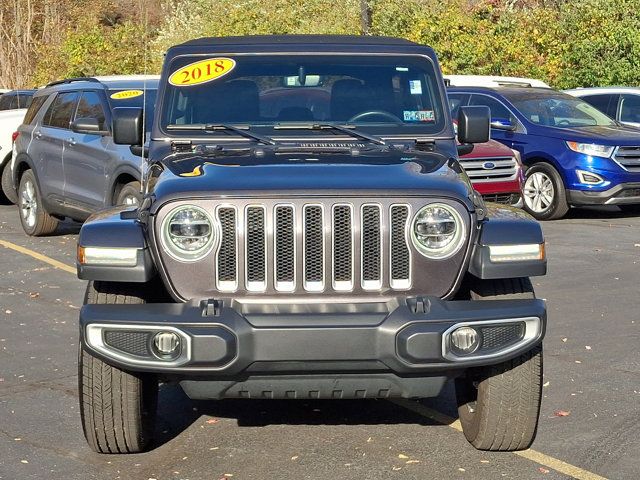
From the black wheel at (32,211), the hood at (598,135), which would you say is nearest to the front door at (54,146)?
the black wheel at (32,211)

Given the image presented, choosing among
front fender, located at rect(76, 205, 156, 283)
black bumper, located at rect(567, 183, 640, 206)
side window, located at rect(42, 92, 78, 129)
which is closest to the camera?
front fender, located at rect(76, 205, 156, 283)

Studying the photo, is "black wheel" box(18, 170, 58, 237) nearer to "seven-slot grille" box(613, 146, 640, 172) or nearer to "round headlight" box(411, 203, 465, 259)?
"seven-slot grille" box(613, 146, 640, 172)

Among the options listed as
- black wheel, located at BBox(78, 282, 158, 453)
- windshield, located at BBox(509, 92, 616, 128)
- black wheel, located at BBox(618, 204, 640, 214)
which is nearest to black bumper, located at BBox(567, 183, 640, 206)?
windshield, located at BBox(509, 92, 616, 128)

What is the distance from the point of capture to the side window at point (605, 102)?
18.4m

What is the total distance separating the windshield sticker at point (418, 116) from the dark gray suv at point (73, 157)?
501 cm

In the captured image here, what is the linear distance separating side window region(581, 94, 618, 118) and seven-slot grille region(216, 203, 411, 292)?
1355cm

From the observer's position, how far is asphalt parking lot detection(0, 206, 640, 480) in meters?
5.73

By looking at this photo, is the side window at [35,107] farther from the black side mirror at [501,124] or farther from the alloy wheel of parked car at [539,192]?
the alloy wheel of parked car at [539,192]

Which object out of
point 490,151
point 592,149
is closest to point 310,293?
point 490,151

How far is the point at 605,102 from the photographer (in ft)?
60.5

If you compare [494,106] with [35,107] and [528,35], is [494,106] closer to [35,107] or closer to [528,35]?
[35,107]

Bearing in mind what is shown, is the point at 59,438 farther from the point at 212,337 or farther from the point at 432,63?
the point at 432,63

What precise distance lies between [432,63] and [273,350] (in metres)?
2.65

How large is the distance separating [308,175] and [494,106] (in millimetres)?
11709
